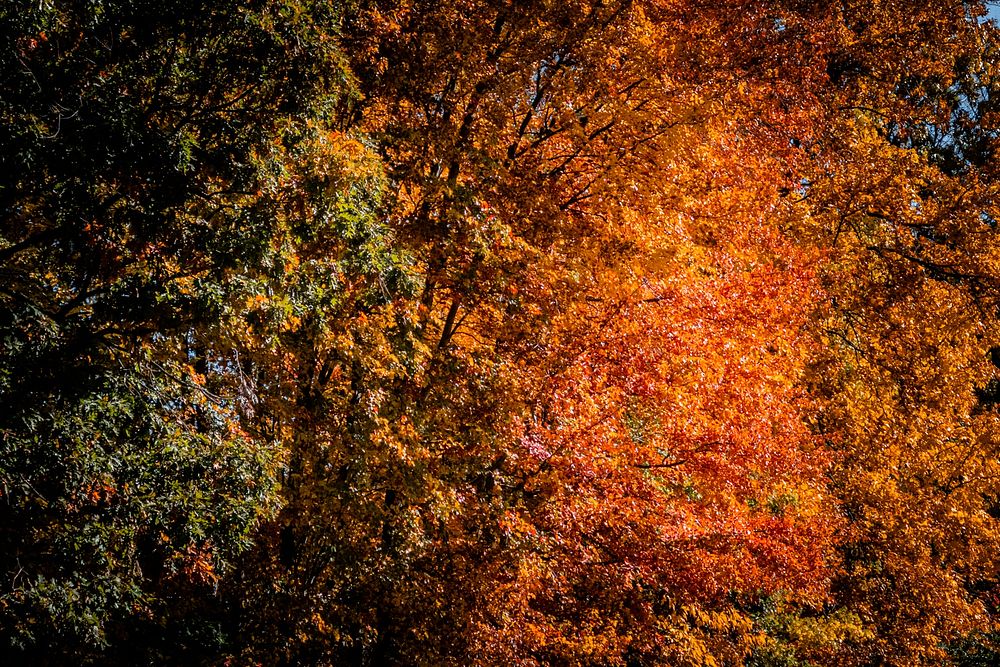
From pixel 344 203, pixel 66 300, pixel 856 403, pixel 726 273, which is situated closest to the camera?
pixel 344 203

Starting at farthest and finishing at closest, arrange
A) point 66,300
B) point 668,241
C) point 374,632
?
1. point 668,241
2. point 374,632
3. point 66,300

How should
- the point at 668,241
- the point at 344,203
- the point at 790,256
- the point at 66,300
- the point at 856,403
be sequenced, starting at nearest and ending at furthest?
the point at 344,203 < the point at 66,300 < the point at 668,241 < the point at 790,256 < the point at 856,403

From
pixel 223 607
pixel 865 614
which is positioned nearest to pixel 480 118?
pixel 223 607

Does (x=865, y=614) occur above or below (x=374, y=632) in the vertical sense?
above

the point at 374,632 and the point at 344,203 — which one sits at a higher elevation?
the point at 344,203

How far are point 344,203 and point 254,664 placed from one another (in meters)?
6.68

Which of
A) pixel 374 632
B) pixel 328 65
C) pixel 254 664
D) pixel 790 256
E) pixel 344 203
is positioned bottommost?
pixel 254 664

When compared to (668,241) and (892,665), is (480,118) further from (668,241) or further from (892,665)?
(892,665)

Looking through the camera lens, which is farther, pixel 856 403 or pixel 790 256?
pixel 856 403

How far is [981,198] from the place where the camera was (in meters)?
18.4

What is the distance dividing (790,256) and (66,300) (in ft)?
39.2

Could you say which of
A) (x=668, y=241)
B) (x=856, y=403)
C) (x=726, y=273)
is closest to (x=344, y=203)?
(x=668, y=241)

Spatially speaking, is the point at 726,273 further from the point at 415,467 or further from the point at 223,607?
the point at 223,607

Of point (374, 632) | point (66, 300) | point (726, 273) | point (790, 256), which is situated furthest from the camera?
point (790, 256)
